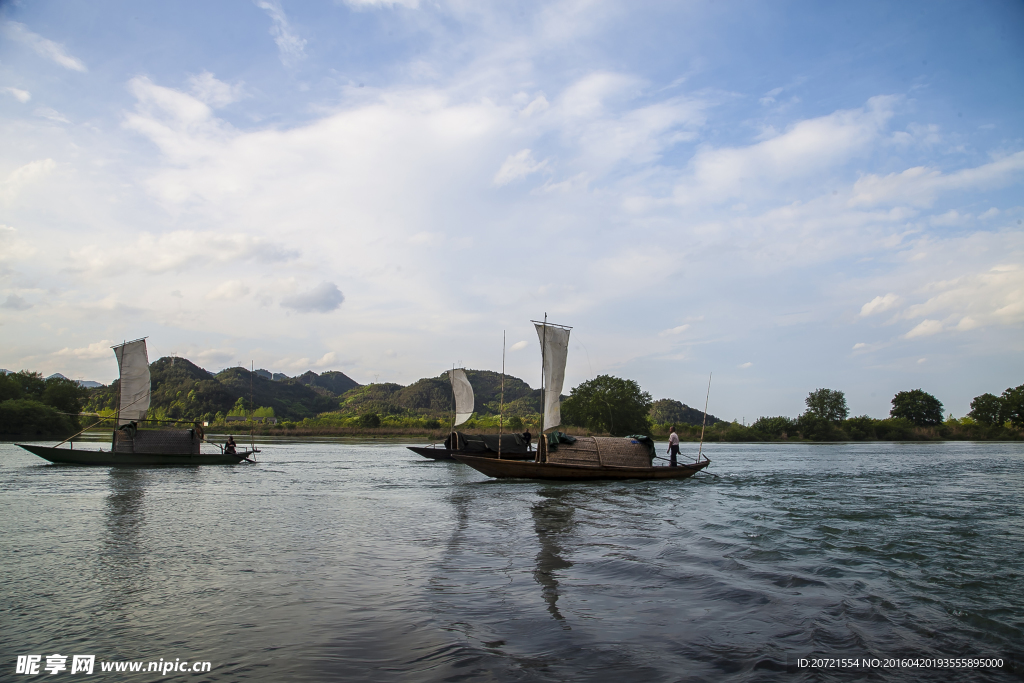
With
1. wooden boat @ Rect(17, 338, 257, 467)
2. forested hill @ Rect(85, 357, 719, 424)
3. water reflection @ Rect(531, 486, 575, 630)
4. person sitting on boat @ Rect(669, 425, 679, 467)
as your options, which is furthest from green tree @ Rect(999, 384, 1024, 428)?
wooden boat @ Rect(17, 338, 257, 467)

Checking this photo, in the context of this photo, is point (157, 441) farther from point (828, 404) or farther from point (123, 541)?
point (828, 404)

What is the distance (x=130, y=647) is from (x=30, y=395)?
8833 cm

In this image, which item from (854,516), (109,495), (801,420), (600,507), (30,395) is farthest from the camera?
(801,420)

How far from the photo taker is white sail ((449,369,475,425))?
4194cm

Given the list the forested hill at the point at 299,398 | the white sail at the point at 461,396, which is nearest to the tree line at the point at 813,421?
the forested hill at the point at 299,398

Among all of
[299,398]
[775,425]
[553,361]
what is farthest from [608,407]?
[299,398]

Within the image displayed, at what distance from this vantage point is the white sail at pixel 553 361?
83.3 ft

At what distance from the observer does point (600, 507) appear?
16.8 metres

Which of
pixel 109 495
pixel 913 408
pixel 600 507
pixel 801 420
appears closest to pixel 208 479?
pixel 109 495

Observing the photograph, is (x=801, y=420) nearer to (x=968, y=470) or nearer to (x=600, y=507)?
(x=968, y=470)

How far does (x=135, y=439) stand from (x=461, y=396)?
20543 millimetres

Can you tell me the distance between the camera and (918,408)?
119938 millimetres

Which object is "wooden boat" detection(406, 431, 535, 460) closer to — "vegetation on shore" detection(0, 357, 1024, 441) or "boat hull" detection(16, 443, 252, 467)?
"vegetation on shore" detection(0, 357, 1024, 441)

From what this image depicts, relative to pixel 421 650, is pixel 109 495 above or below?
below
